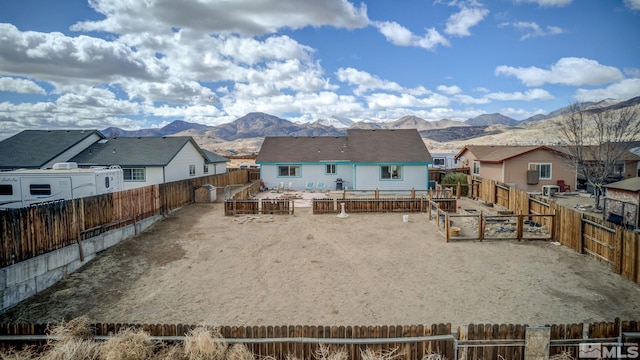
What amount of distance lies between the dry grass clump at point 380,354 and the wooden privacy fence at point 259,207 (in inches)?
605

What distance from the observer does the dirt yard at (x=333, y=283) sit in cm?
858

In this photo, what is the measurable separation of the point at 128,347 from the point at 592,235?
590 inches

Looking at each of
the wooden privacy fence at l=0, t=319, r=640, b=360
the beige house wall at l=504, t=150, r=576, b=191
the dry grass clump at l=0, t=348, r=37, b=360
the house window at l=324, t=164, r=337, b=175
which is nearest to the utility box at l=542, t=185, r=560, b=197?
the beige house wall at l=504, t=150, r=576, b=191

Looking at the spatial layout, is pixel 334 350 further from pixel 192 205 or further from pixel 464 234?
pixel 192 205

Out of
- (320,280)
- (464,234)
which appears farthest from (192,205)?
(464,234)

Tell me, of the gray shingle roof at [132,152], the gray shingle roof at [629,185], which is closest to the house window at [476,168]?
the gray shingle roof at [629,185]

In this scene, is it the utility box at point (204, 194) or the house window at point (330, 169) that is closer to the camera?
the utility box at point (204, 194)

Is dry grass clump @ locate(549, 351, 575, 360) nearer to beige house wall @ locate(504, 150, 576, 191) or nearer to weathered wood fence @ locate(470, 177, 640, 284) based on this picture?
weathered wood fence @ locate(470, 177, 640, 284)

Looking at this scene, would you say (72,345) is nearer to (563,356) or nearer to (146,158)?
(563,356)

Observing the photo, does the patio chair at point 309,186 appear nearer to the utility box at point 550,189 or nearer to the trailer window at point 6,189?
the utility box at point 550,189

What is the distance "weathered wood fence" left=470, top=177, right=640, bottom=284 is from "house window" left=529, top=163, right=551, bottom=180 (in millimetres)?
12985

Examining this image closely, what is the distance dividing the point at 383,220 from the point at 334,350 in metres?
13.8

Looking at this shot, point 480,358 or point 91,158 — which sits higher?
point 91,158

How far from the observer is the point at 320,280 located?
10.8 metres
